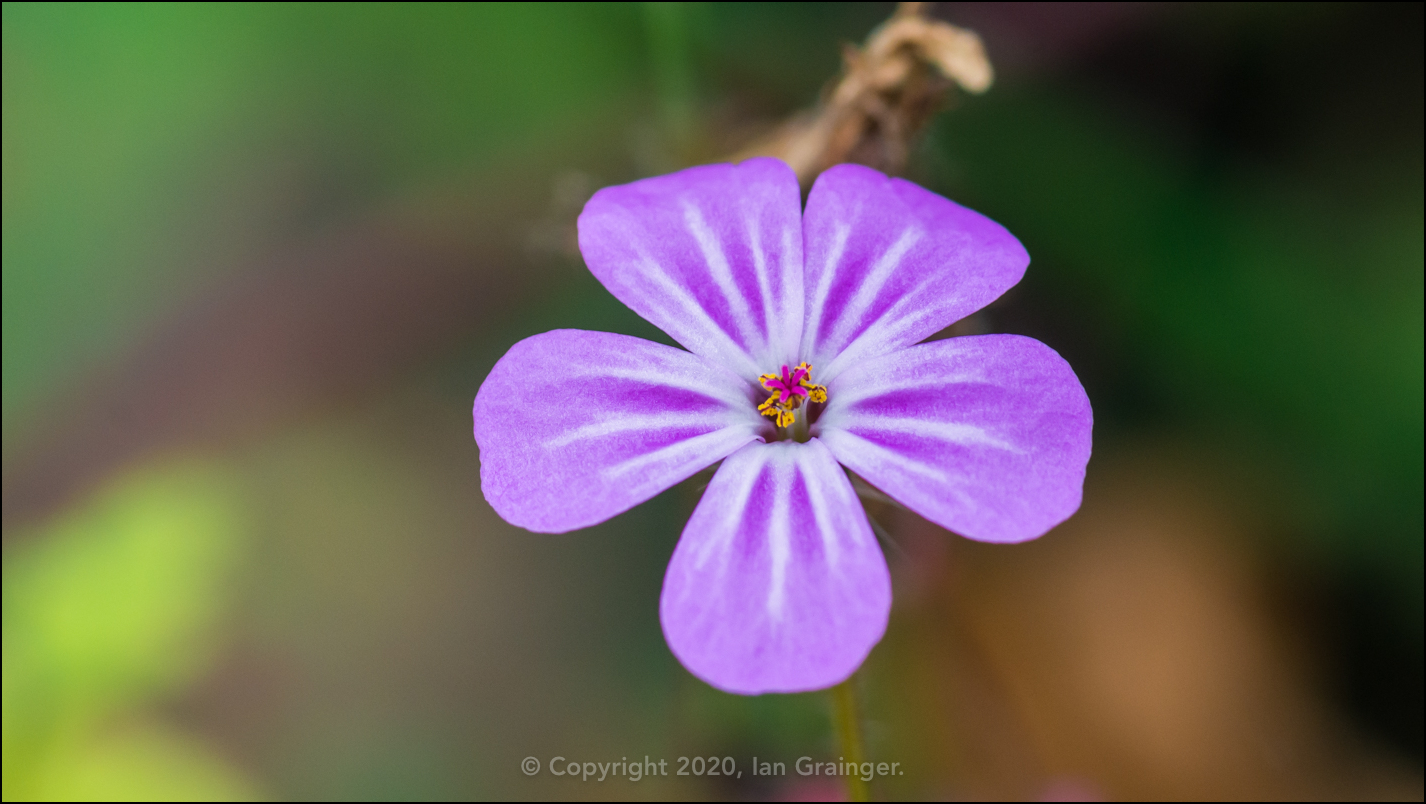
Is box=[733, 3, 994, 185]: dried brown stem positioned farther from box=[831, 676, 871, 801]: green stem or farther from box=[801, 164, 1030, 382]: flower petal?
box=[831, 676, 871, 801]: green stem

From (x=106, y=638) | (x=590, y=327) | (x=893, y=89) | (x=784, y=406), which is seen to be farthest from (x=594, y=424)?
(x=106, y=638)

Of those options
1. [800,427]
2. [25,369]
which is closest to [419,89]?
[25,369]

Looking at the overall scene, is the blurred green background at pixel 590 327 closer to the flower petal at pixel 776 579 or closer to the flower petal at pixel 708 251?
the flower petal at pixel 708 251

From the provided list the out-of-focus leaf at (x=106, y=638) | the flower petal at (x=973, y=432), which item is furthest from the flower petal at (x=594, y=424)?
the out-of-focus leaf at (x=106, y=638)

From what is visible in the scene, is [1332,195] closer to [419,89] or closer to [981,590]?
[981,590]

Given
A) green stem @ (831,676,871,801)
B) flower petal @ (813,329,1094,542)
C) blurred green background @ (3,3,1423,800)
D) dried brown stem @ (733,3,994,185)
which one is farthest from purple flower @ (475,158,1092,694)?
blurred green background @ (3,3,1423,800)

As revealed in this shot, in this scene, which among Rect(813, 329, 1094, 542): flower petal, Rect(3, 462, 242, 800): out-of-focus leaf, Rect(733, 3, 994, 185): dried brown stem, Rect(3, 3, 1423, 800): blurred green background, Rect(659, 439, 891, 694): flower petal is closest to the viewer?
Rect(659, 439, 891, 694): flower petal

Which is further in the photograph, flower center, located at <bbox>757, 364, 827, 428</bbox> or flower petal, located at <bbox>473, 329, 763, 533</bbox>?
flower center, located at <bbox>757, 364, 827, 428</bbox>

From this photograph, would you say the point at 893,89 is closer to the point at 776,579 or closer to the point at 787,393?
the point at 787,393
